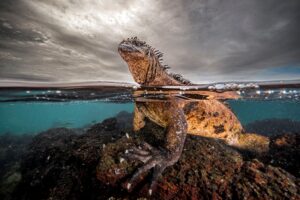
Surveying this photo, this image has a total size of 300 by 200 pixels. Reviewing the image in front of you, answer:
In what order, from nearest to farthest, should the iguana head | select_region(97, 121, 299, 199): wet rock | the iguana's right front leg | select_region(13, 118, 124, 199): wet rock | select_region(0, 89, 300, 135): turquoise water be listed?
select_region(97, 121, 299, 199): wet rock < select_region(13, 118, 124, 199): wet rock < the iguana head < the iguana's right front leg < select_region(0, 89, 300, 135): turquoise water

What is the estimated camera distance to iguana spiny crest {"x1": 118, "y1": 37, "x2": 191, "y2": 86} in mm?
4339

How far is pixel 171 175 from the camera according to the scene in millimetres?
3750

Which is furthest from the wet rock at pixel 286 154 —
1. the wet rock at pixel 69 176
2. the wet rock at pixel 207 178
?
the wet rock at pixel 69 176

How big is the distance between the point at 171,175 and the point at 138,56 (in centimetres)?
265

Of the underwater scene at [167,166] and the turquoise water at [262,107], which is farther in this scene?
the turquoise water at [262,107]

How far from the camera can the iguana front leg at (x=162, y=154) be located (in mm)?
3658

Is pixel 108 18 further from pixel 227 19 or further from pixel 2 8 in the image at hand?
pixel 227 19

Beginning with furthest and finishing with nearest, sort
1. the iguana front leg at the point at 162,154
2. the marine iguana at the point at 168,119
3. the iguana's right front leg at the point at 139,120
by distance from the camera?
the iguana's right front leg at the point at 139,120 → the marine iguana at the point at 168,119 → the iguana front leg at the point at 162,154

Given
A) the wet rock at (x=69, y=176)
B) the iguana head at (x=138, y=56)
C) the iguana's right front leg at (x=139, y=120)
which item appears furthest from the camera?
the iguana's right front leg at (x=139, y=120)

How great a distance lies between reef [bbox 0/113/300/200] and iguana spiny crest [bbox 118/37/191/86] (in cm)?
159

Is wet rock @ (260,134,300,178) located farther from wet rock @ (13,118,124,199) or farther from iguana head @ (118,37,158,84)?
wet rock @ (13,118,124,199)

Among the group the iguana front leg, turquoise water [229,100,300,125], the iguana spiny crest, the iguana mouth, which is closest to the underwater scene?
the iguana front leg

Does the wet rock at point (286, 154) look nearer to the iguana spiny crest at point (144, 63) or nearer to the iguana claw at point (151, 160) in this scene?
the iguana claw at point (151, 160)

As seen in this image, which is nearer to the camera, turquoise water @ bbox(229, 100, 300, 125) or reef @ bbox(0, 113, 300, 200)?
reef @ bbox(0, 113, 300, 200)
